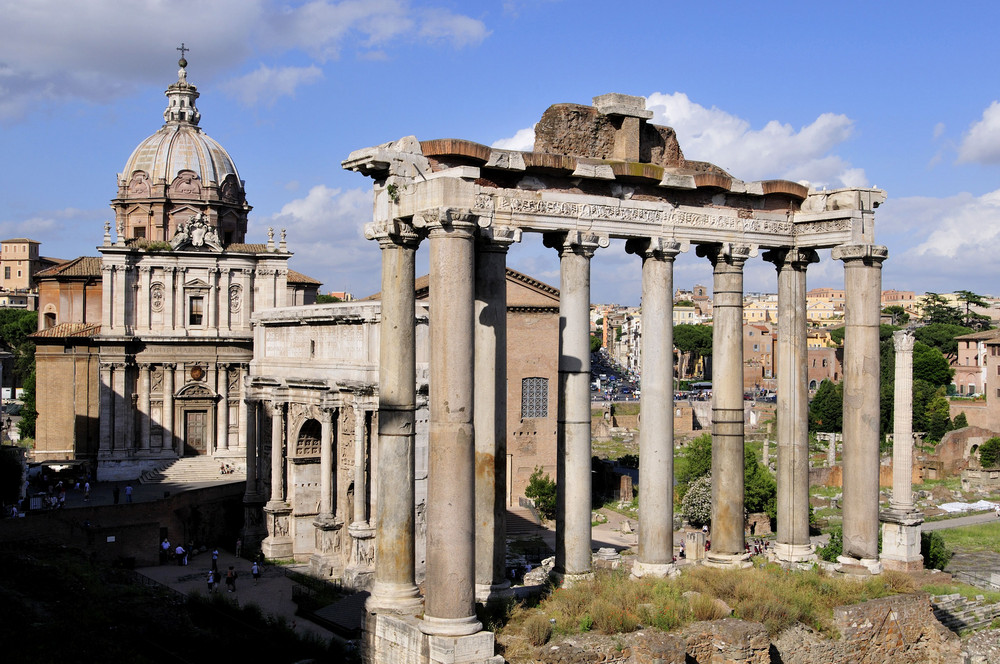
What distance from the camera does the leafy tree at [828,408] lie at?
70500 millimetres

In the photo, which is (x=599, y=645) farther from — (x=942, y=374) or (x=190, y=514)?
(x=942, y=374)

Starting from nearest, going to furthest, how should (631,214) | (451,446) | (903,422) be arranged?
(451,446), (631,214), (903,422)

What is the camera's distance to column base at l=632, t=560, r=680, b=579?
14.2m

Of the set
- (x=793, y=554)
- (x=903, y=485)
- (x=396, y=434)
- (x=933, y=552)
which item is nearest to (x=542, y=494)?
(x=933, y=552)

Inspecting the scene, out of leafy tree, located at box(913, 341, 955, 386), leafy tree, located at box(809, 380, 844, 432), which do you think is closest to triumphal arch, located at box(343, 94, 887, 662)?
leafy tree, located at box(809, 380, 844, 432)

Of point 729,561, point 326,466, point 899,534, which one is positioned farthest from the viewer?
point 326,466

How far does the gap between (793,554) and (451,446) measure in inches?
280

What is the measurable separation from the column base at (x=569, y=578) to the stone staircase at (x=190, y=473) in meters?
28.1

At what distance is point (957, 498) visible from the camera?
1966 inches

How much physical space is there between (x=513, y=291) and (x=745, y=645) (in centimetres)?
3584

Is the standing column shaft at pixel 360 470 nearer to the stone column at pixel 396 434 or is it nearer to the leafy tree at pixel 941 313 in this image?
the stone column at pixel 396 434

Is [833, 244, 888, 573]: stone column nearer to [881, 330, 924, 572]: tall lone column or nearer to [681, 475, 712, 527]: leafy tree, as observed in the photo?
[881, 330, 924, 572]: tall lone column

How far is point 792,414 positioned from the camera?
16016 mm

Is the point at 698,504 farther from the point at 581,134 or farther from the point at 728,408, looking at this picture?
the point at 581,134
